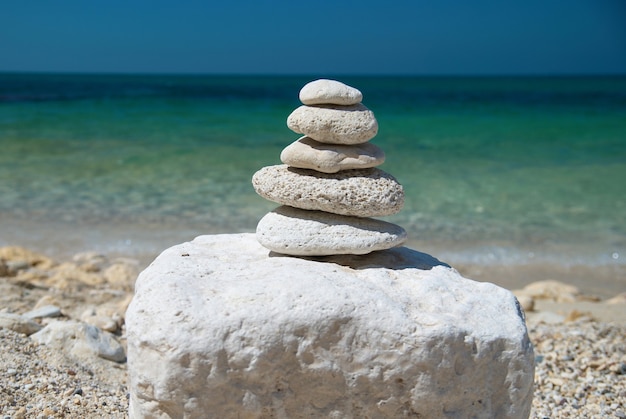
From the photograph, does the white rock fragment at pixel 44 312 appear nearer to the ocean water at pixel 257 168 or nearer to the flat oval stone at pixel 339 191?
the flat oval stone at pixel 339 191

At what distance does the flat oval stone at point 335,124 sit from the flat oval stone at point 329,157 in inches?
1.7

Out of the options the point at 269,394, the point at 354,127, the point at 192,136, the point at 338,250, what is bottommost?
the point at 192,136

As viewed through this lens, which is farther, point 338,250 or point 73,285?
point 73,285

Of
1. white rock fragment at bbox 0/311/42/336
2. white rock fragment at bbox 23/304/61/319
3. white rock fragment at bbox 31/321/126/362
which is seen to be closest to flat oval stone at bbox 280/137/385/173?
white rock fragment at bbox 31/321/126/362

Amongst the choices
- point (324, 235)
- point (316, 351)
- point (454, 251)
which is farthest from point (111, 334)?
point (454, 251)

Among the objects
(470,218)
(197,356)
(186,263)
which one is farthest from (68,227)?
(197,356)

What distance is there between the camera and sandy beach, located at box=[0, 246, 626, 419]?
3.95m

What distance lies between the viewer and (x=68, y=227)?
919cm

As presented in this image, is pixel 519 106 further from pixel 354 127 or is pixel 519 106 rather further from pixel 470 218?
pixel 354 127

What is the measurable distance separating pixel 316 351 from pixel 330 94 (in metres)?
1.31

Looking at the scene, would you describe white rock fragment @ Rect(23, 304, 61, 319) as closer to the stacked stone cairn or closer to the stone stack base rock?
the stone stack base rock

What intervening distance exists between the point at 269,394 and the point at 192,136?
16397 mm

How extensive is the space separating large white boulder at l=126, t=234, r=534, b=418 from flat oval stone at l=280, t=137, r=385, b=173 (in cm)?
60

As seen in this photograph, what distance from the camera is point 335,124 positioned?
3527 mm
